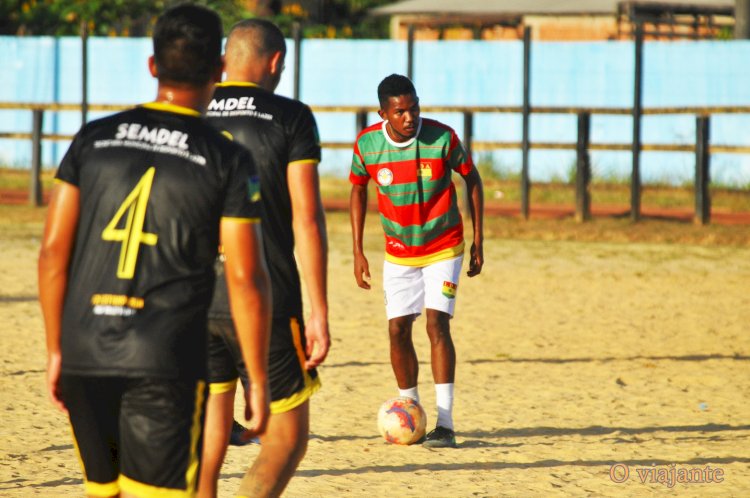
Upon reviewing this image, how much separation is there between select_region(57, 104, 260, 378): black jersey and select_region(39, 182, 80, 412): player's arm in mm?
23

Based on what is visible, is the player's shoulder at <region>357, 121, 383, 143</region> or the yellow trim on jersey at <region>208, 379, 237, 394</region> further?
the player's shoulder at <region>357, 121, 383, 143</region>

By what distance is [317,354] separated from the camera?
184 inches

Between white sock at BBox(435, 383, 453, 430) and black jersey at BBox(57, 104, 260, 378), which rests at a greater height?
black jersey at BBox(57, 104, 260, 378)

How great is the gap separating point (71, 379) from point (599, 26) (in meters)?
28.8

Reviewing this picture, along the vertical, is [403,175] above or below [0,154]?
below

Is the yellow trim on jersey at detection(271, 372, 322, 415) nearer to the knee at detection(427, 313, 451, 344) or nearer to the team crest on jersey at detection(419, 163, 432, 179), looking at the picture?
the knee at detection(427, 313, 451, 344)

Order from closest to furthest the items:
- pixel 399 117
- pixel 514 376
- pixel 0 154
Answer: pixel 399 117, pixel 514 376, pixel 0 154

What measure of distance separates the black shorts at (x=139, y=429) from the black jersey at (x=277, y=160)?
1.12m

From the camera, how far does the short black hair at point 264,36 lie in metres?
4.91

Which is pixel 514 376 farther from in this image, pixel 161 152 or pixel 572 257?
pixel 572 257

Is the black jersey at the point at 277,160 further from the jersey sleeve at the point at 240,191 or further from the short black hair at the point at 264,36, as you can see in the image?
the jersey sleeve at the point at 240,191

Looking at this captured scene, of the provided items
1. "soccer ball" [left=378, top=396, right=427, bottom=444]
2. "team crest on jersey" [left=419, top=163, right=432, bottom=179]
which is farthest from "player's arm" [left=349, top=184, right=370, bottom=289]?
"soccer ball" [left=378, top=396, right=427, bottom=444]

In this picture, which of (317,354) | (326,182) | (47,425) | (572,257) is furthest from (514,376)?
→ (326,182)

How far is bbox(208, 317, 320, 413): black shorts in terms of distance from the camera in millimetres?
4715
